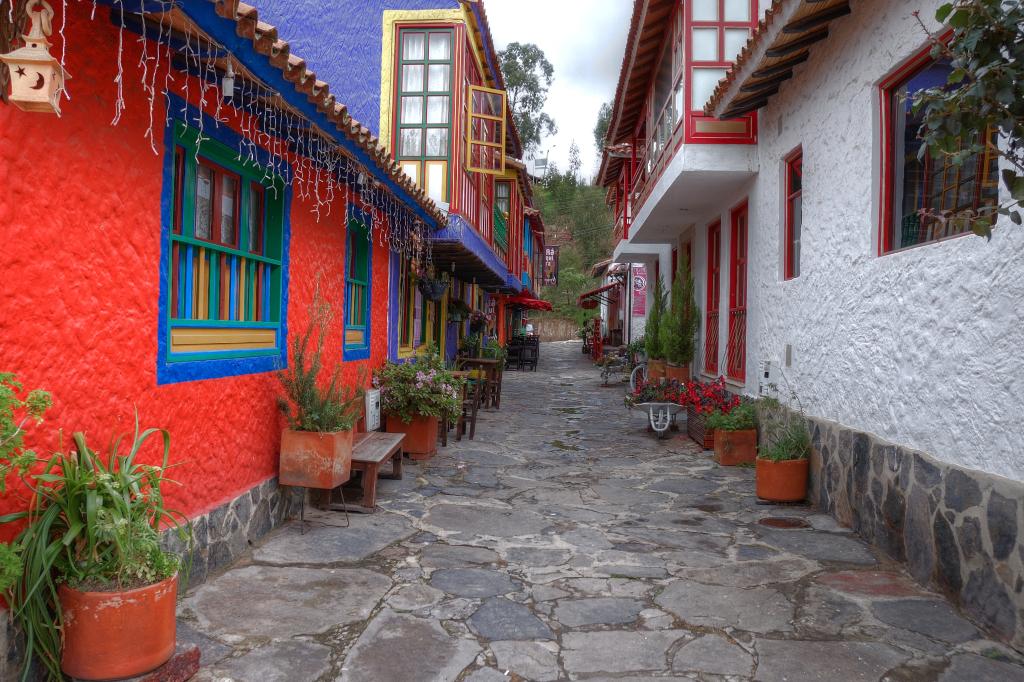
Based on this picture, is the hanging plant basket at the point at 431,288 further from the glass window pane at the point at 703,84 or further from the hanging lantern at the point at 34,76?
the hanging lantern at the point at 34,76

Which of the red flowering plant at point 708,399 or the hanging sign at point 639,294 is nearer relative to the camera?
the red flowering plant at point 708,399

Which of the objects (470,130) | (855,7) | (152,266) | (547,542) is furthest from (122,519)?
(470,130)

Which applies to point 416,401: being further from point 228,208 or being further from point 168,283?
point 168,283

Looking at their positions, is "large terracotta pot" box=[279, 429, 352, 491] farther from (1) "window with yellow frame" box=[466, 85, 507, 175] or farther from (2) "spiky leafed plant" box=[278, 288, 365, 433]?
(1) "window with yellow frame" box=[466, 85, 507, 175]

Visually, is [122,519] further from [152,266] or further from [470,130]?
[470,130]

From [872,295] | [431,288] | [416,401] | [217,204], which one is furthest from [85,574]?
[431,288]

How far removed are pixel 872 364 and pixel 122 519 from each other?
15.3ft

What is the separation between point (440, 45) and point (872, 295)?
6626mm

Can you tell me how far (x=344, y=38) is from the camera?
28.4 ft

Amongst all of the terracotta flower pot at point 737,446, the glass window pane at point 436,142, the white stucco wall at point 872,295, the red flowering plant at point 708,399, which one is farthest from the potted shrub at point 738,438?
the glass window pane at point 436,142

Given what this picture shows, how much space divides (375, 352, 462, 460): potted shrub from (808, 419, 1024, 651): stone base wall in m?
3.76

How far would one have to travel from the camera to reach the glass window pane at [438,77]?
9275 mm

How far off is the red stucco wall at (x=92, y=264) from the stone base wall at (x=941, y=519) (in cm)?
408

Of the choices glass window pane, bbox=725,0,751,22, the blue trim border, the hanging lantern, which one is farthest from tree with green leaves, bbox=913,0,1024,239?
glass window pane, bbox=725,0,751,22
